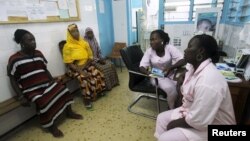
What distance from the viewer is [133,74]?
210 cm

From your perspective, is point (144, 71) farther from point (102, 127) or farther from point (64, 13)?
point (64, 13)

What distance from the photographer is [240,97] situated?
147cm

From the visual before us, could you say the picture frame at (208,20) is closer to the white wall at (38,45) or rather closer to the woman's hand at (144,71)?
the woman's hand at (144,71)

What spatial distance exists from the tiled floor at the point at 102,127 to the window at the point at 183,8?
5.34 feet

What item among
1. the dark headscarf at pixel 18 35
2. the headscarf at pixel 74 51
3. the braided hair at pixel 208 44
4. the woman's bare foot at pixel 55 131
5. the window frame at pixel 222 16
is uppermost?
the window frame at pixel 222 16

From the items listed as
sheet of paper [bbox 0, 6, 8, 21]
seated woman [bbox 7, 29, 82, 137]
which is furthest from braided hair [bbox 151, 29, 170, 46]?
sheet of paper [bbox 0, 6, 8, 21]

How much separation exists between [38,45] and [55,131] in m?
1.20

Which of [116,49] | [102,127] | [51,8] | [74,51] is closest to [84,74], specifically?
[74,51]

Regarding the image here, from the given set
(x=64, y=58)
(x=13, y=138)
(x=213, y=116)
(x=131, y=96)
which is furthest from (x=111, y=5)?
(x=213, y=116)

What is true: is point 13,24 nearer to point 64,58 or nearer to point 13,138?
point 64,58

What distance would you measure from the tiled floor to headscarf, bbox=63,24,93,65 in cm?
72

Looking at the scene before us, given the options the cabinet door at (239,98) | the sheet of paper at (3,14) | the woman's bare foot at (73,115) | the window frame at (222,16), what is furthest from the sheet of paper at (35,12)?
the cabinet door at (239,98)

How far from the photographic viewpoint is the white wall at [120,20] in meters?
3.81

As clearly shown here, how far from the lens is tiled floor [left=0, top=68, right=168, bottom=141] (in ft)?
6.16
